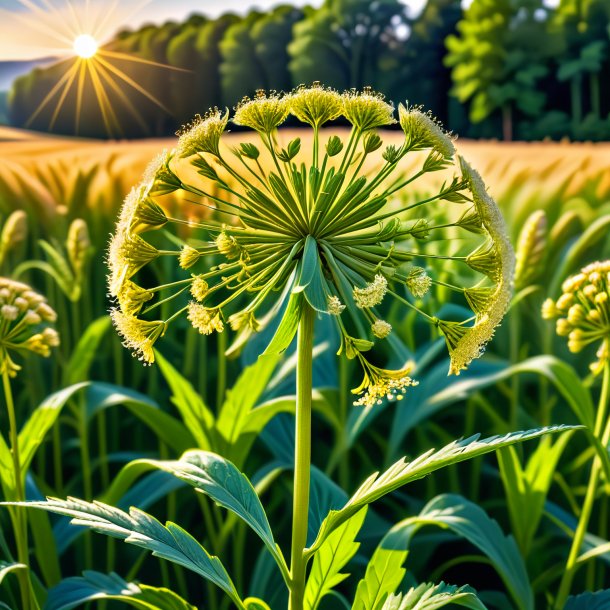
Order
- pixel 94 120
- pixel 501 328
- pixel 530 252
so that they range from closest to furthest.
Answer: pixel 530 252 < pixel 501 328 < pixel 94 120

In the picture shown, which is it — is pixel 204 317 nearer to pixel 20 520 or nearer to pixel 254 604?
pixel 254 604

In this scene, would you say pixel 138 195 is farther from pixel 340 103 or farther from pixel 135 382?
pixel 135 382

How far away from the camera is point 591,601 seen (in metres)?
1.71

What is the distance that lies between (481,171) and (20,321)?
67.8 inches

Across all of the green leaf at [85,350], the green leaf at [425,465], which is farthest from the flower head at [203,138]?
the green leaf at [85,350]

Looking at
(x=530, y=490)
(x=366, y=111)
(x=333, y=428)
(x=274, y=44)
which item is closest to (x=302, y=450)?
(x=366, y=111)

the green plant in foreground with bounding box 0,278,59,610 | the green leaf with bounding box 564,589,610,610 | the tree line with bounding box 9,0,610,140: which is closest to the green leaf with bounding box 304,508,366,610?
the green plant in foreground with bounding box 0,278,59,610

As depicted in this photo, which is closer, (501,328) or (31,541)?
(31,541)

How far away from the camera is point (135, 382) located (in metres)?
2.90

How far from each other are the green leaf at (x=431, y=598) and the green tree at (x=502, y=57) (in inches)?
846

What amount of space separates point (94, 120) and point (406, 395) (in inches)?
817

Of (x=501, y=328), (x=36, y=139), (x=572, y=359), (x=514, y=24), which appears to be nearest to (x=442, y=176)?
(x=501, y=328)

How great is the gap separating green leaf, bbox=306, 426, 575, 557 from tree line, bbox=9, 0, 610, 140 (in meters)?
18.8

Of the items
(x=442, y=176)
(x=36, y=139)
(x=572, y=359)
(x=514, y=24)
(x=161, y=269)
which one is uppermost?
(x=514, y=24)
